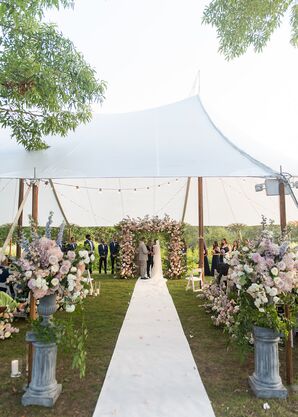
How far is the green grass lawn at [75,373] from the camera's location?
292cm

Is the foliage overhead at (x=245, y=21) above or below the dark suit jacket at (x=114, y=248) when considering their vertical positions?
above

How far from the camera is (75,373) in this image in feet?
Answer: 12.2

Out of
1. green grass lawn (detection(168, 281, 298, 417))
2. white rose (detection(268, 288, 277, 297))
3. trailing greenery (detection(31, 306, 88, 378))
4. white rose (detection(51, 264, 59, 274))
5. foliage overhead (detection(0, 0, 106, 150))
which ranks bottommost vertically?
green grass lawn (detection(168, 281, 298, 417))

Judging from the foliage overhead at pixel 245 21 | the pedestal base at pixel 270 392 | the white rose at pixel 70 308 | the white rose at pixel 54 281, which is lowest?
the pedestal base at pixel 270 392

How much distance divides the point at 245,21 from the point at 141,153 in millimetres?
3677

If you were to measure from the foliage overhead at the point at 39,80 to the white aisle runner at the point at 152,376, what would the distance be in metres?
3.41

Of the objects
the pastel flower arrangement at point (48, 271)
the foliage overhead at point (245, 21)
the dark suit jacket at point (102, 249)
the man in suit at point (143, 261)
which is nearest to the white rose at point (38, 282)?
the pastel flower arrangement at point (48, 271)

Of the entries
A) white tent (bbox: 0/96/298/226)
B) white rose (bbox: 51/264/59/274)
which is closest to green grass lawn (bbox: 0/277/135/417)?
white rose (bbox: 51/264/59/274)

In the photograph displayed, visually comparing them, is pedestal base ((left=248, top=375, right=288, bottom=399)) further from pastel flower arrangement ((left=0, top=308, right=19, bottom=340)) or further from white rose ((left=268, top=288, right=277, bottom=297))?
pastel flower arrangement ((left=0, top=308, right=19, bottom=340))

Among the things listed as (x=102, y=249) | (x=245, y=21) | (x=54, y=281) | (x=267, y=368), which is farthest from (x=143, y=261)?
(x=54, y=281)

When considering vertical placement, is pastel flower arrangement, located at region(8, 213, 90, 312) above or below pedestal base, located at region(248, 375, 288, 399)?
above

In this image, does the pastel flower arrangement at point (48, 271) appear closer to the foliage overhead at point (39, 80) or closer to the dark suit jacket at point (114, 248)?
the foliage overhead at point (39, 80)

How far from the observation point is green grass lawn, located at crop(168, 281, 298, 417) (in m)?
2.91

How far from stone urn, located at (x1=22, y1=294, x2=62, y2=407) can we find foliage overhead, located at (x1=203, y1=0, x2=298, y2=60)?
20.4 ft
